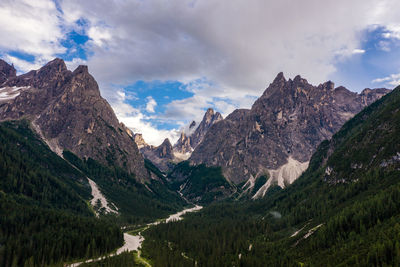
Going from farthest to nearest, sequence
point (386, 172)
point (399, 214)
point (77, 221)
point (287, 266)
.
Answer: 1. point (386, 172)
2. point (77, 221)
3. point (399, 214)
4. point (287, 266)

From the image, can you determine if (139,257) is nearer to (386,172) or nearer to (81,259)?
(81,259)

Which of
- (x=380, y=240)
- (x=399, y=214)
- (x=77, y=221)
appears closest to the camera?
(x=380, y=240)

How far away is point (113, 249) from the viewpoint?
160 metres

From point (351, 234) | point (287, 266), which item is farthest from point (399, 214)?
point (287, 266)

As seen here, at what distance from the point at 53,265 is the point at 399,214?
156148mm

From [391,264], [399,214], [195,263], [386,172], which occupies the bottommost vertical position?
[195,263]

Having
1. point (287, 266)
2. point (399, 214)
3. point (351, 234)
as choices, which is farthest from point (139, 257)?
point (399, 214)

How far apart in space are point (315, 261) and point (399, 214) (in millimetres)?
46149

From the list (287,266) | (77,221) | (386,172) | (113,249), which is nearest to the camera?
(287,266)

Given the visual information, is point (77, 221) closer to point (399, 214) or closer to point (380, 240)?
point (380, 240)

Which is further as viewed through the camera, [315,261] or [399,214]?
[399,214]

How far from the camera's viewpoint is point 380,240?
4218 inches

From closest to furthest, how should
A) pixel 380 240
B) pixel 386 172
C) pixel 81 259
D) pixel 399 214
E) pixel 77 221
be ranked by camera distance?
pixel 380 240 → pixel 399 214 → pixel 81 259 → pixel 77 221 → pixel 386 172

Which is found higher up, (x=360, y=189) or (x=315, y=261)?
(x=360, y=189)
